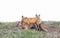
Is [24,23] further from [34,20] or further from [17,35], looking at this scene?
[17,35]

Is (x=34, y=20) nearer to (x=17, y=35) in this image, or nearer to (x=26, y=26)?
(x=26, y=26)

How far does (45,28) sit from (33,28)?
0.51m

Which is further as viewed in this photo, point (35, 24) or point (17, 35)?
point (35, 24)

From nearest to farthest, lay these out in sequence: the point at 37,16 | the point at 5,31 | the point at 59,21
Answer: the point at 5,31 < the point at 37,16 < the point at 59,21

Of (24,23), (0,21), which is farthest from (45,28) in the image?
(0,21)

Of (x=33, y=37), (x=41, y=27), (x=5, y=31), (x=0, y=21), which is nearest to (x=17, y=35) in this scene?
(x=33, y=37)

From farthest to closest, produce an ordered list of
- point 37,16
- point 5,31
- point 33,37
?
1. point 37,16
2. point 5,31
3. point 33,37

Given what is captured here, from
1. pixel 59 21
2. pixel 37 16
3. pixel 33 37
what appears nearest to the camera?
pixel 33 37

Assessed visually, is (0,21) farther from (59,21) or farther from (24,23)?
(59,21)

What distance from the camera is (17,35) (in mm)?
8594

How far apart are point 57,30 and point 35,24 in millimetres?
911

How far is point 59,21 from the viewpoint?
11750 mm

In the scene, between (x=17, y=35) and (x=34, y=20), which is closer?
(x=17, y=35)

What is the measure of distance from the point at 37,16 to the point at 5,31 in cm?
152
